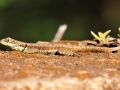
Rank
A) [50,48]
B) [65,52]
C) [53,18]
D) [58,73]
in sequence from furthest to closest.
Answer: [53,18] < [50,48] < [65,52] < [58,73]

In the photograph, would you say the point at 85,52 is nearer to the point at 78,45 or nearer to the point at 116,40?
the point at 78,45

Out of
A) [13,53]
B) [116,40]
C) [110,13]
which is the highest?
[110,13]

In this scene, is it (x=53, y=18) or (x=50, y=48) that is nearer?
(x=50, y=48)

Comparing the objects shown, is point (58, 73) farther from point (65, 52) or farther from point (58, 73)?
point (65, 52)

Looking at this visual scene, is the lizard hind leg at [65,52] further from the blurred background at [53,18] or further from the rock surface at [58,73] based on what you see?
the blurred background at [53,18]

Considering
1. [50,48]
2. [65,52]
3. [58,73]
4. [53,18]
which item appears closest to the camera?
[58,73]

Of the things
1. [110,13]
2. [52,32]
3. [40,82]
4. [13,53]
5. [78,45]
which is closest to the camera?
[40,82]

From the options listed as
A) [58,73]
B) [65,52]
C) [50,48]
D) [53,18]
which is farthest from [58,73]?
[53,18]

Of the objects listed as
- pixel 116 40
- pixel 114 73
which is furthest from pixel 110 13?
pixel 114 73
